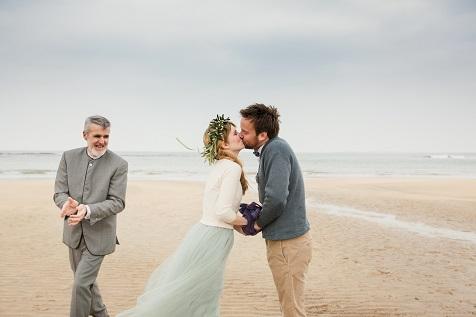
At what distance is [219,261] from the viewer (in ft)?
12.5

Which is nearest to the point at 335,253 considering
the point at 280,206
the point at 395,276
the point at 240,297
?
the point at 395,276

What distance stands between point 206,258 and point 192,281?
218 millimetres

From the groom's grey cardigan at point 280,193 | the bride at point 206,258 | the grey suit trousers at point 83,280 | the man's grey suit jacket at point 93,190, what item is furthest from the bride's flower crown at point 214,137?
the grey suit trousers at point 83,280

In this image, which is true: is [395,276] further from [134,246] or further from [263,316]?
[134,246]

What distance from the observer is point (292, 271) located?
3.94 m

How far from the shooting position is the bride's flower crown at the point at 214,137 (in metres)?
3.98

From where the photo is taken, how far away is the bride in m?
3.69

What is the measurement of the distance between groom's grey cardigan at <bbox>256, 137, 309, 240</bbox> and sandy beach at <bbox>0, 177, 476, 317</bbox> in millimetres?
2337

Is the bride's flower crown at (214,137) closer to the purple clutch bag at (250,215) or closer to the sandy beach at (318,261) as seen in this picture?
the purple clutch bag at (250,215)

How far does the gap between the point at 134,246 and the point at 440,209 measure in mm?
11540

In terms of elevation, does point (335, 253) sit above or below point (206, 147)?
below

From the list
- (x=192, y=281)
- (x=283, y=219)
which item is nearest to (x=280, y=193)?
(x=283, y=219)

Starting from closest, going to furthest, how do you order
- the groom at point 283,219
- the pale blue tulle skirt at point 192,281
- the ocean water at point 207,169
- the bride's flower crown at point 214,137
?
the pale blue tulle skirt at point 192,281 → the groom at point 283,219 → the bride's flower crown at point 214,137 → the ocean water at point 207,169

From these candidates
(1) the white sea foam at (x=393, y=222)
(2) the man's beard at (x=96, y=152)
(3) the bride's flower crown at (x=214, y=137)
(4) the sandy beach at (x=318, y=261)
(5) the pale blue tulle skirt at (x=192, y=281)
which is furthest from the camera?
(1) the white sea foam at (x=393, y=222)
